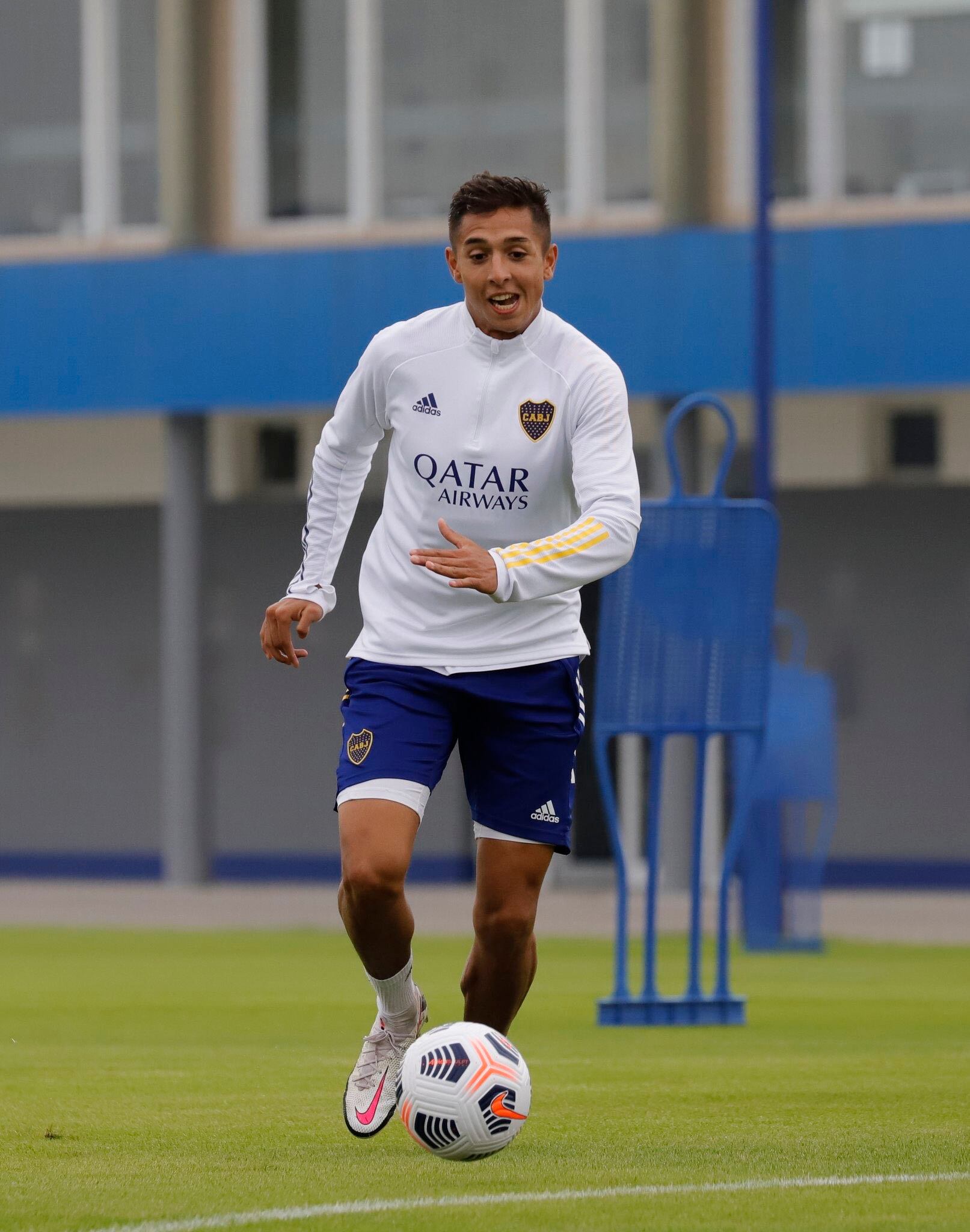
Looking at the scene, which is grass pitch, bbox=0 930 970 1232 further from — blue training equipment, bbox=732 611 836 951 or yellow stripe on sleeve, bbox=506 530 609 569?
blue training equipment, bbox=732 611 836 951

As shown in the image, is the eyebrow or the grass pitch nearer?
the grass pitch

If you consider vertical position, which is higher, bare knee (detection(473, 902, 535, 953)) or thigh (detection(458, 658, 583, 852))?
thigh (detection(458, 658, 583, 852))

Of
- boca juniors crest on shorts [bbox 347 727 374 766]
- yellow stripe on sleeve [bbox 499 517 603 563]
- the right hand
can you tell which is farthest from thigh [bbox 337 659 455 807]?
yellow stripe on sleeve [bbox 499 517 603 563]

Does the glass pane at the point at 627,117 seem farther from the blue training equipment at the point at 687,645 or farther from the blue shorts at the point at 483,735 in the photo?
the blue shorts at the point at 483,735

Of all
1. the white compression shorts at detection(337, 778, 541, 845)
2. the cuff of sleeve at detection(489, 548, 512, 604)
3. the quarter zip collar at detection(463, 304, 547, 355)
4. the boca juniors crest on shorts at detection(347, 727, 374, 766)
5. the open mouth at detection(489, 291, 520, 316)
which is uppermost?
the open mouth at detection(489, 291, 520, 316)

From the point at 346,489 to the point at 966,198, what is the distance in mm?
15351

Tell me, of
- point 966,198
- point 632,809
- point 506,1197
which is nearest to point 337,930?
point 632,809

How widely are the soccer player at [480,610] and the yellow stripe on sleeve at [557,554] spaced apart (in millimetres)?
157

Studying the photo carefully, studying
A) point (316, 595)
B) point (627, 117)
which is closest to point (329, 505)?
point (316, 595)

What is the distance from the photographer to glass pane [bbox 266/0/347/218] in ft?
73.7

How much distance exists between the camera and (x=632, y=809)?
22.8 m

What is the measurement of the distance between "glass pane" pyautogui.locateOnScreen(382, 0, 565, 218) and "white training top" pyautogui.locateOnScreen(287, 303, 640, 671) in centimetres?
1573

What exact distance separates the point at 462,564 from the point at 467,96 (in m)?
17.0

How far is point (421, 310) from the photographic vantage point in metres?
22.0
